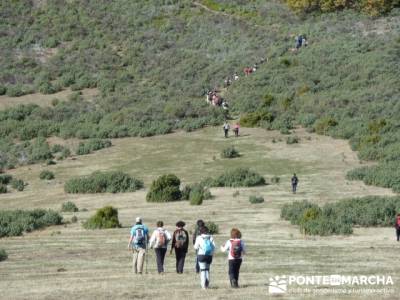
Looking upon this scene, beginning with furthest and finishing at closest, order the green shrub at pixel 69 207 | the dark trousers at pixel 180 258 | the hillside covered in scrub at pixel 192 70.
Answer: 1. the hillside covered in scrub at pixel 192 70
2. the green shrub at pixel 69 207
3. the dark trousers at pixel 180 258

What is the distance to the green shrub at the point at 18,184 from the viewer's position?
170ft

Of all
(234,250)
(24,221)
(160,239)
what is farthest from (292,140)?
(234,250)

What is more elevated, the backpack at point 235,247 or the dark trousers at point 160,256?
the backpack at point 235,247

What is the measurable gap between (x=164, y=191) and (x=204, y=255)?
81.6 ft

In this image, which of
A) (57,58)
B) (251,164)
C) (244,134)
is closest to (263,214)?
(251,164)

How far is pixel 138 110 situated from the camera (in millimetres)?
72500

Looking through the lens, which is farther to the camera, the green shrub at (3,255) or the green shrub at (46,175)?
the green shrub at (46,175)

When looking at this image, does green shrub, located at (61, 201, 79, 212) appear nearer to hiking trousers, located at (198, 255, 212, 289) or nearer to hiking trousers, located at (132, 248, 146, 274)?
hiking trousers, located at (132, 248, 146, 274)

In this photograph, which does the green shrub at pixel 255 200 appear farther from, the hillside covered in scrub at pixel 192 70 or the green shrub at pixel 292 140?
the green shrub at pixel 292 140

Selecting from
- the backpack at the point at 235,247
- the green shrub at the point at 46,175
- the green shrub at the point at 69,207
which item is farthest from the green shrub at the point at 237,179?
the backpack at the point at 235,247

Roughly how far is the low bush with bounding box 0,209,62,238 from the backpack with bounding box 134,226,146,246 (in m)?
13.9

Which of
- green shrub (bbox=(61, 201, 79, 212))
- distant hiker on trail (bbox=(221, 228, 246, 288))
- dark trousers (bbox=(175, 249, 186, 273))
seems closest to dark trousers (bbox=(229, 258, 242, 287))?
distant hiker on trail (bbox=(221, 228, 246, 288))

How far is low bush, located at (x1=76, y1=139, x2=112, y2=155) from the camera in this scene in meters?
61.5

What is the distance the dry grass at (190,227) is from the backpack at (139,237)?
30.5 inches
